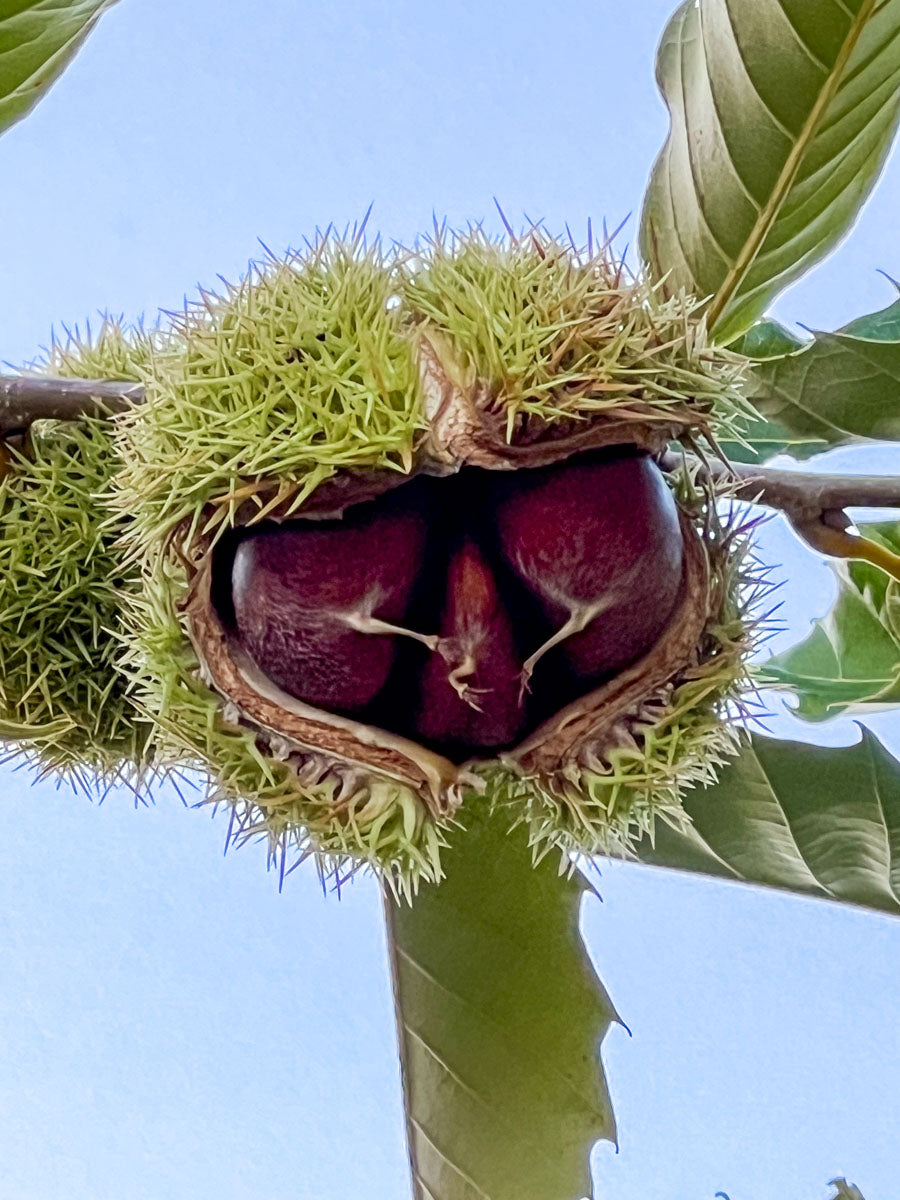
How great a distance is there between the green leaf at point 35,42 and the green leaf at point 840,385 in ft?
1.92

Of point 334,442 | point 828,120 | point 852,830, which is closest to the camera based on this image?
point 334,442

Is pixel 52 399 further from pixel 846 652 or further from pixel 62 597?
pixel 846 652

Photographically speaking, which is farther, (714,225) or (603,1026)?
(603,1026)

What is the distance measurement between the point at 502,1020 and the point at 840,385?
0.61m

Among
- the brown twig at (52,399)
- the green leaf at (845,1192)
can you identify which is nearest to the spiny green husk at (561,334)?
the brown twig at (52,399)

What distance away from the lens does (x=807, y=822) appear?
3.31 feet

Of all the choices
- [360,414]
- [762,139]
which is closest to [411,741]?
[360,414]

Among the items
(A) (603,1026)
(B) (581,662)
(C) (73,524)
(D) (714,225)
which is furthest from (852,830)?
(C) (73,524)

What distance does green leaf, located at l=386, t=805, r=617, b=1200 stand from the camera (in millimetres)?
1055

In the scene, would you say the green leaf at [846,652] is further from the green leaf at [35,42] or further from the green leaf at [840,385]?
the green leaf at [35,42]

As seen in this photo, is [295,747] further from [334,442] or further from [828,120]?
[828,120]

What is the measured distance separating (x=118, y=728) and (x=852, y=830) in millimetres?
579

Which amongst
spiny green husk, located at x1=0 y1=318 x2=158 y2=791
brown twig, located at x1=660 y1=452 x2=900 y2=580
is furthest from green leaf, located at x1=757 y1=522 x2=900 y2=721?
spiny green husk, located at x1=0 y1=318 x2=158 y2=791

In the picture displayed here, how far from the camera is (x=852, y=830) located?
1.01 metres
